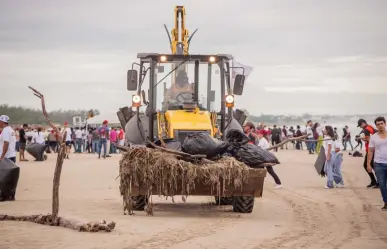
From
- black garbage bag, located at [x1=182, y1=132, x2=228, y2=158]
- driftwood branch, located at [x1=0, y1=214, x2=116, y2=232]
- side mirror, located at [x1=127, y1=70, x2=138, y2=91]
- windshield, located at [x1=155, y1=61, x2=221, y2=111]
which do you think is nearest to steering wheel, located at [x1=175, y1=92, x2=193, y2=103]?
windshield, located at [x1=155, y1=61, x2=221, y2=111]

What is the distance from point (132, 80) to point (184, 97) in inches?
45.4

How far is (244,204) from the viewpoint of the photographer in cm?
1489

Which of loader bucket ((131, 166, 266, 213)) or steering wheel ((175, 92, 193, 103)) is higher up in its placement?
steering wheel ((175, 92, 193, 103))

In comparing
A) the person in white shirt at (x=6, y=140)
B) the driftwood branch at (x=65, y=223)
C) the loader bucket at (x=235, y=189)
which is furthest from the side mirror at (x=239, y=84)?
the driftwood branch at (x=65, y=223)

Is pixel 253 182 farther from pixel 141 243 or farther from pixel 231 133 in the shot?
pixel 141 243

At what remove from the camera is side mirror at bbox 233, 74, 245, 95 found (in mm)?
16516

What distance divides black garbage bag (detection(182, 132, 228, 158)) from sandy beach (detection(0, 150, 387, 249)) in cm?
118

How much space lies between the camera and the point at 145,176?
13.7 meters

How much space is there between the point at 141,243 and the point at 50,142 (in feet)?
122

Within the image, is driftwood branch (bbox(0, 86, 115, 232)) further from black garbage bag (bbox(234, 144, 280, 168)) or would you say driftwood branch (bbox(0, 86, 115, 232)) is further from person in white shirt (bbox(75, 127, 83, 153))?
person in white shirt (bbox(75, 127, 83, 153))

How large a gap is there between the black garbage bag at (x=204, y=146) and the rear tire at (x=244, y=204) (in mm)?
1052

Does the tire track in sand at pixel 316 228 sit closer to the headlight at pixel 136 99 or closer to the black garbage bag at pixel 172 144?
the black garbage bag at pixel 172 144

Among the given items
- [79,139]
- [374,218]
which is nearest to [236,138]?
[374,218]

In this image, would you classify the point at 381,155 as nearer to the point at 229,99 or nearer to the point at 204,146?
the point at 229,99
